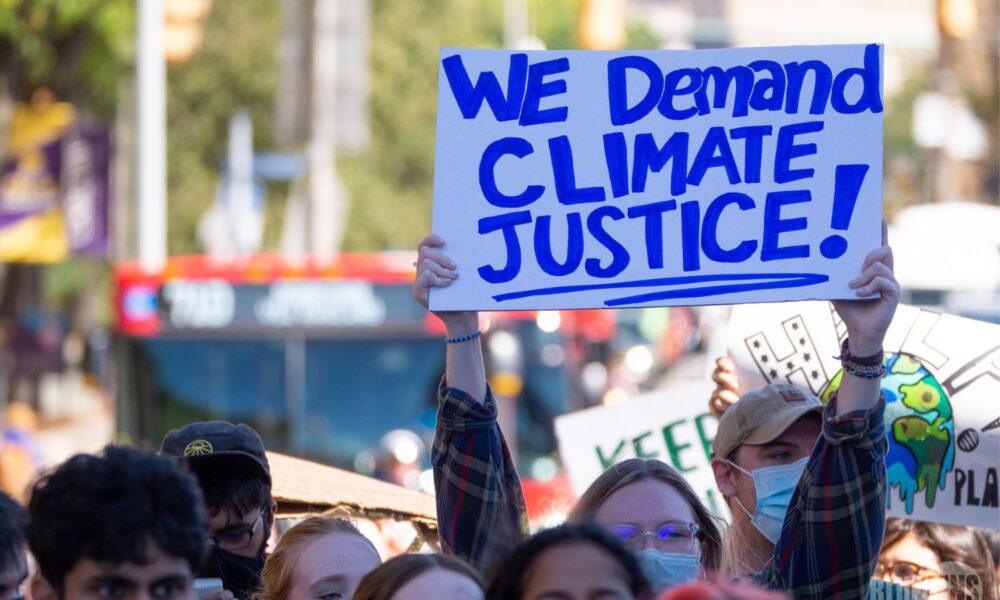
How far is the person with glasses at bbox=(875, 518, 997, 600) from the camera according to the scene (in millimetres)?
5168

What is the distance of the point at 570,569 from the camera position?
9.88 feet

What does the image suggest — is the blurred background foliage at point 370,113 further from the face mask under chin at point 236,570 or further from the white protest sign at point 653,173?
the face mask under chin at point 236,570

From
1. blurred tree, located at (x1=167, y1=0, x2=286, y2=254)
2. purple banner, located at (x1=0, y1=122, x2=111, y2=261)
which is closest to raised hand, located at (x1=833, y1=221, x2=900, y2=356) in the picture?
purple banner, located at (x1=0, y1=122, x2=111, y2=261)

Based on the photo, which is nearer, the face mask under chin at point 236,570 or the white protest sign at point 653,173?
the white protest sign at point 653,173

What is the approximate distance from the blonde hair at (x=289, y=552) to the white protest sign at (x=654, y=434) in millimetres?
1826

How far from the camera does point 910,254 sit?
1426 cm

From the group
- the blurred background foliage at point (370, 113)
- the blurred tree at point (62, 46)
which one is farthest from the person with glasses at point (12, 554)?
the blurred background foliage at point (370, 113)

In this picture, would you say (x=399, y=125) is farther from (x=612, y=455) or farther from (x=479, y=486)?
(x=479, y=486)

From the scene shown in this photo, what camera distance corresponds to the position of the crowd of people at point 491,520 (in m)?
3.07

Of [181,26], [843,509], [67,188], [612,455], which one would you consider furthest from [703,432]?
[67,188]

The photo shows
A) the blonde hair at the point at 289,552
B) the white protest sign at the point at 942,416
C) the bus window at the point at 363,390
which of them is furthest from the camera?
the bus window at the point at 363,390

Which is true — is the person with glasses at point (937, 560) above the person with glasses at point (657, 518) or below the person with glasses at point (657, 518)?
below

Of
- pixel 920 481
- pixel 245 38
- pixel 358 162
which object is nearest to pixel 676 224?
pixel 920 481

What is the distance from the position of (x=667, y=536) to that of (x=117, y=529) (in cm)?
127
